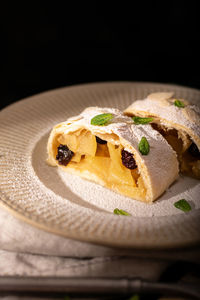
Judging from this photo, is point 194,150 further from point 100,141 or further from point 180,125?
point 100,141

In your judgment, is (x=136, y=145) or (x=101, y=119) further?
(x=101, y=119)

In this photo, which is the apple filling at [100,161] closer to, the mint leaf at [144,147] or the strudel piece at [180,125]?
the mint leaf at [144,147]

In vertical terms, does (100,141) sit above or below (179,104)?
below

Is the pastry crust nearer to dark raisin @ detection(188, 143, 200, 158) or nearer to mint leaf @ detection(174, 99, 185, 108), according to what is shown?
dark raisin @ detection(188, 143, 200, 158)

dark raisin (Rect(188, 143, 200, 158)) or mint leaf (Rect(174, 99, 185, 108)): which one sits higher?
mint leaf (Rect(174, 99, 185, 108))

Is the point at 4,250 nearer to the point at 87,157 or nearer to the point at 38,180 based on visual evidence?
the point at 38,180

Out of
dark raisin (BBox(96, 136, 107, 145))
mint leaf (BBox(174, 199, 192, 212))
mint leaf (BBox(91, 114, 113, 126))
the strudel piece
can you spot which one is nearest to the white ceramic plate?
mint leaf (BBox(174, 199, 192, 212))

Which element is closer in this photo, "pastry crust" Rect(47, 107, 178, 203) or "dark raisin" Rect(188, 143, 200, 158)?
"pastry crust" Rect(47, 107, 178, 203)

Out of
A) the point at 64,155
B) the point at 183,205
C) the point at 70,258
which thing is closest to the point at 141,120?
the point at 64,155

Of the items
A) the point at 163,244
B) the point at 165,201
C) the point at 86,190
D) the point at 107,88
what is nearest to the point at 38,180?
the point at 86,190
